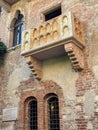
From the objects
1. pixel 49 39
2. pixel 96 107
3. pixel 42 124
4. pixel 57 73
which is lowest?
pixel 42 124

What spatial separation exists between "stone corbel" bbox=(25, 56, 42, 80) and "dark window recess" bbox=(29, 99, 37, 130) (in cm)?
108

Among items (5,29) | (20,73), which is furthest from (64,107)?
(5,29)

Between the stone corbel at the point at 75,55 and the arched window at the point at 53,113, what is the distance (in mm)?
1476

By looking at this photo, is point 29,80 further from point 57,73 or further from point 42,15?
point 42,15

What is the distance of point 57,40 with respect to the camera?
282 inches

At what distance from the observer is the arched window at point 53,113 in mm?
7559

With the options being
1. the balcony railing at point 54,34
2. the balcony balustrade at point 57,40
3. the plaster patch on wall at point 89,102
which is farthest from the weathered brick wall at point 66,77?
the balcony railing at point 54,34

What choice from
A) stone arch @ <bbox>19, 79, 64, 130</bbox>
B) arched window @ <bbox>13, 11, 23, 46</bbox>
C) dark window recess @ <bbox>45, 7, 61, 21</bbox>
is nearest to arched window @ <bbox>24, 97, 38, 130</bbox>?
stone arch @ <bbox>19, 79, 64, 130</bbox>

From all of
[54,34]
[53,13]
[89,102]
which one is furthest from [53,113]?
[53,13]

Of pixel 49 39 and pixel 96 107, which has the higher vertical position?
pixel 49 39

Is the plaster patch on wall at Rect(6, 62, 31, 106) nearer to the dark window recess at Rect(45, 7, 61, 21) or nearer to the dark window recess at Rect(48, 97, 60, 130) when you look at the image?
the dark window recess at Rect(48, 97, 60, 130)

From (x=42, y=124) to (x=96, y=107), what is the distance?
7.18 ft

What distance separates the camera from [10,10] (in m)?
11.0

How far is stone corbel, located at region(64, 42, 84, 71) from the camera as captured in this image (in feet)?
22.9
